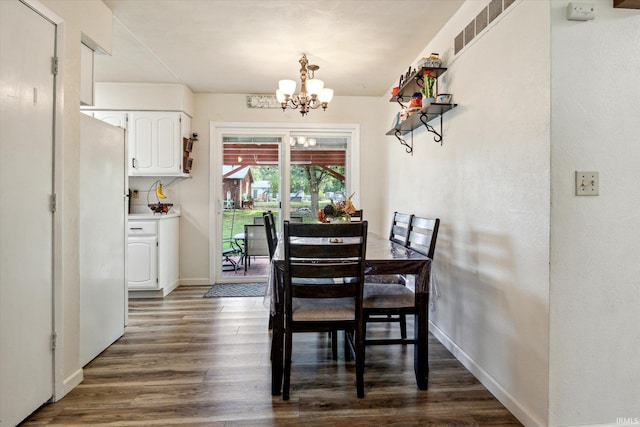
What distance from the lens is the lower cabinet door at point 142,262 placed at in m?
3.76

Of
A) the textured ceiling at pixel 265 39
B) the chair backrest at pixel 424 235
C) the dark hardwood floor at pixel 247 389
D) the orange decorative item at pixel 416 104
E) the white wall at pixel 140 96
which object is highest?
the textured ceiling at pixel 265 39

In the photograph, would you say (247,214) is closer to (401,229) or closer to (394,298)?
(401,229)

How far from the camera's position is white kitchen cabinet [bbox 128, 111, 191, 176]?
4.08 meters

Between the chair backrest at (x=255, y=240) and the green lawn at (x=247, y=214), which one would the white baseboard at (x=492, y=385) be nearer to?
the green lawn at (x=247, y=214)

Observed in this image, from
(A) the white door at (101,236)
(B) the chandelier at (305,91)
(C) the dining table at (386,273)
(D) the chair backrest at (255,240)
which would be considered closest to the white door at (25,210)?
(A) the white door at (101,236)

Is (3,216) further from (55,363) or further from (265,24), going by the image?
(265,24)

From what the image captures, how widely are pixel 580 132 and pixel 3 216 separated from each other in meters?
2.65

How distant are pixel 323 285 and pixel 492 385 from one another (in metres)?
1.15

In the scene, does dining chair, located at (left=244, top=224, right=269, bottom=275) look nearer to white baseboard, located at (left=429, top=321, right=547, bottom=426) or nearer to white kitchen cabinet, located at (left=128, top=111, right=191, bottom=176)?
white kitchen cabinet, located at (left=128, top=111, right=191, bottom=176)

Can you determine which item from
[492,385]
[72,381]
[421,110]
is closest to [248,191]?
[421,110]

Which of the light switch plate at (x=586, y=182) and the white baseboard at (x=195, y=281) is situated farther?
the white baseboard at (x=195, y=281)

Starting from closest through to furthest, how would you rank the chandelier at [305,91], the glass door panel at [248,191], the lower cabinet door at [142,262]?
the chandelier at [305,91], the lower cabinet door at [142,262], the glass door panel at [248,191]

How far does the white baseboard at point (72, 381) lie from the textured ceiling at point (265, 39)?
8.17 feet

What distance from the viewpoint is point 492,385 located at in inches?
77.4
